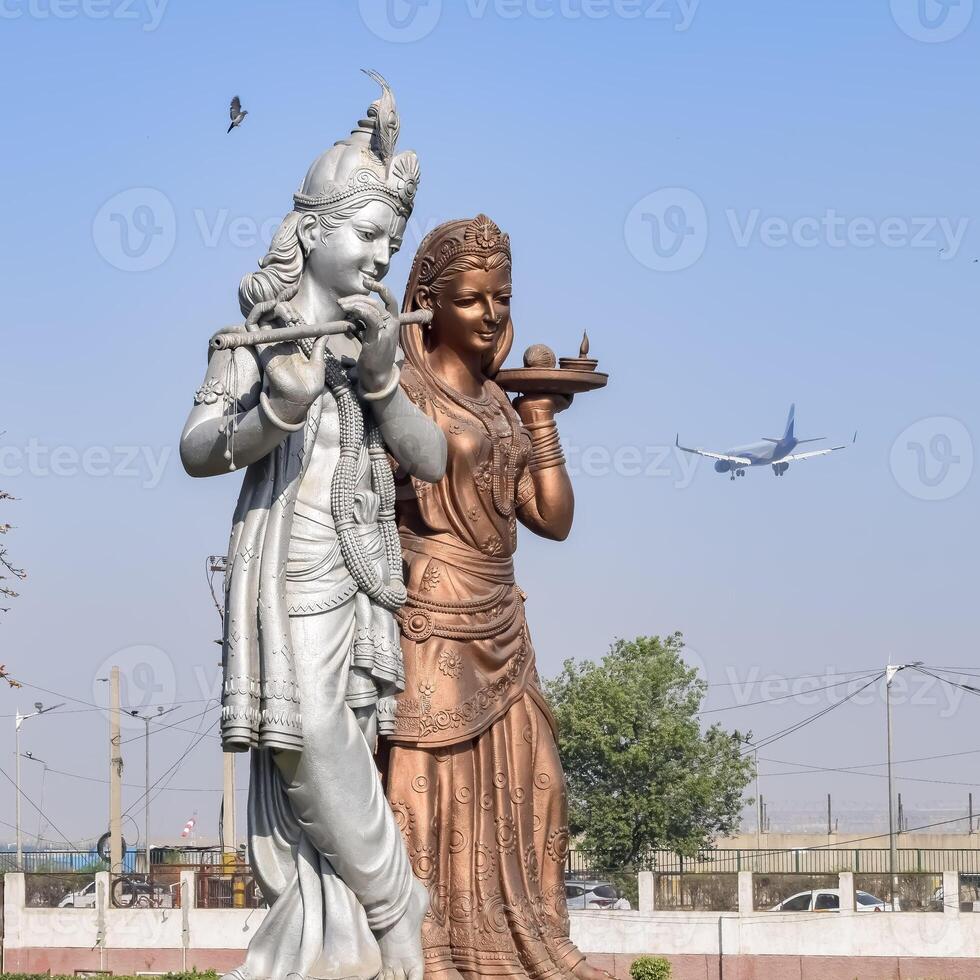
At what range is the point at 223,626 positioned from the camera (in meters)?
5.86

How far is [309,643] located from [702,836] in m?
21.3

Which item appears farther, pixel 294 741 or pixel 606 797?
pixel 606 797

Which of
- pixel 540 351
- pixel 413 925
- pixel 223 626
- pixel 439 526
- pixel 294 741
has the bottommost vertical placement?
pixel 413 925

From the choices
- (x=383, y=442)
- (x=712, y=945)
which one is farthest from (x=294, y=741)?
(x=712, y=945)

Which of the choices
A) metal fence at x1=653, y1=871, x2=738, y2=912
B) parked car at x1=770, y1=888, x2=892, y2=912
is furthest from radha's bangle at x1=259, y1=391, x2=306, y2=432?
metal fence at x1=653, y1=871, x2=738, y2=912

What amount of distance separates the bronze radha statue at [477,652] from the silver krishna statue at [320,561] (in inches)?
31.3

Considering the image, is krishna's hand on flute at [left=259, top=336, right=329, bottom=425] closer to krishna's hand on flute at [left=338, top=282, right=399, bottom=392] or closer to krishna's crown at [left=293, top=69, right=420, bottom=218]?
krishna's hand on flute at [left=338, top=282, right=399, bottom=392]

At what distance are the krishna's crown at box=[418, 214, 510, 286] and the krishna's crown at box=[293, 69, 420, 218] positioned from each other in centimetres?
89

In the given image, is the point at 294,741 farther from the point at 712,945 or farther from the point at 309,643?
the point at 712,945

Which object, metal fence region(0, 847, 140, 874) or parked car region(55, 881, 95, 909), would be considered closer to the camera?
parked car region(55, 881, 95, 909)

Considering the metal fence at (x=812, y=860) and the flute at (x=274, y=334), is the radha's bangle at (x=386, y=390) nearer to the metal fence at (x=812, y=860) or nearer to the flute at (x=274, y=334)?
the flute at (x=274, y=334)

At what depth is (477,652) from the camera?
7.05 metres

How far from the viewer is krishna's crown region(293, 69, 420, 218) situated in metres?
6.17

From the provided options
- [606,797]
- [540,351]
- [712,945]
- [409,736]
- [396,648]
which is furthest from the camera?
[606,797]
